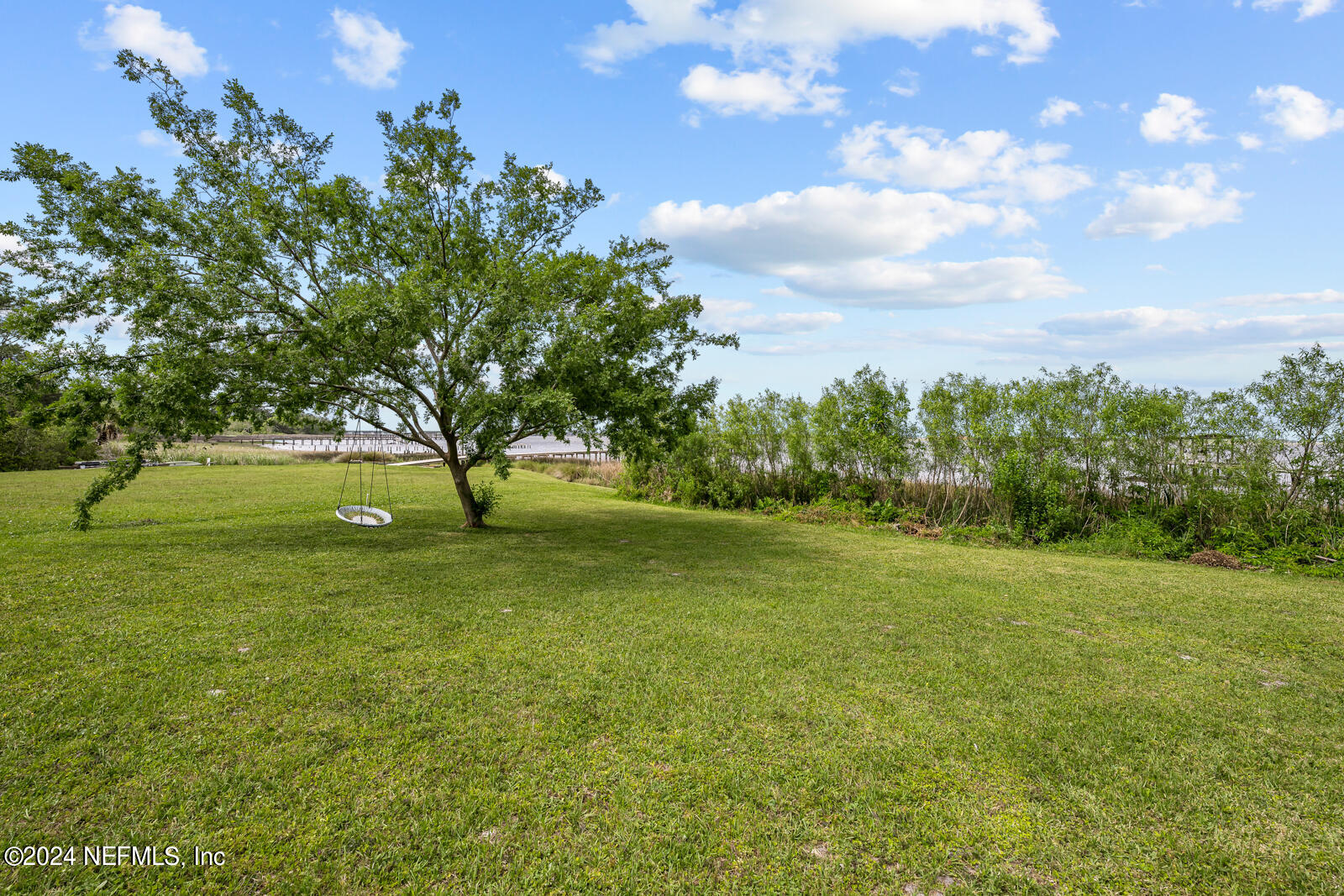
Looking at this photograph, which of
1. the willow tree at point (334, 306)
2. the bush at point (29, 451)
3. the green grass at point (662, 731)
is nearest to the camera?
the green grass at point (662, 731)

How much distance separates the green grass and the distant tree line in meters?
2.65

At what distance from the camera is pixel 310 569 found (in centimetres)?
752

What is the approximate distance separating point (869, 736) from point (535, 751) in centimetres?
193

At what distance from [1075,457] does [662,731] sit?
32.9ft

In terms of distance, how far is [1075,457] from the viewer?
34.8 ft

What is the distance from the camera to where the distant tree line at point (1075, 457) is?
29.7 ft

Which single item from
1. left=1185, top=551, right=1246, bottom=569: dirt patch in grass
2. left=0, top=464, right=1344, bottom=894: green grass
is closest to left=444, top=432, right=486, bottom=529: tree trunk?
left=0, top=464, right=1344, bottom=894: green grass

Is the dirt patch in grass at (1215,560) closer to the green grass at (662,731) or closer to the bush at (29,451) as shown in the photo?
the green grass at (662,731)

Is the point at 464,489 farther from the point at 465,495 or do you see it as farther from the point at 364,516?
the point at 364,516

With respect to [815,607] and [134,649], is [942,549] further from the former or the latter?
[134,649]

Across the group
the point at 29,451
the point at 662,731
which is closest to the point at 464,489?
the point at 662,731

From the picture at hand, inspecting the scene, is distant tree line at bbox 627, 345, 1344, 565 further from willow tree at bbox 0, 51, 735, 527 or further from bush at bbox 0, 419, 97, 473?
bush at bbox 0, 419, 97, 473

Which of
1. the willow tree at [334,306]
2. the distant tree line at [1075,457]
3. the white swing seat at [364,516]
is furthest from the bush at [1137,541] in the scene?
the white swing seat at [364,516]

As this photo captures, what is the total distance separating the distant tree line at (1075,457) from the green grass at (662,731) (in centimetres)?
265
